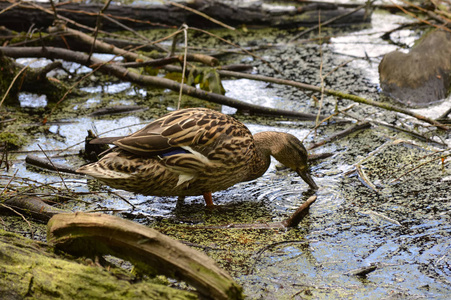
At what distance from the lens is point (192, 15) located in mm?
8047

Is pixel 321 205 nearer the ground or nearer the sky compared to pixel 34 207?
nearer the ground

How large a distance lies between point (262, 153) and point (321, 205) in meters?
0.64

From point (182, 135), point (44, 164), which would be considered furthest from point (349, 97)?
point (44, 164)

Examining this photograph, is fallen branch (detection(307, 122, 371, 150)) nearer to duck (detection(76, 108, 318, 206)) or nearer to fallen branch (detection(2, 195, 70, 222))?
duck (detection(76, 108, 318, 206))

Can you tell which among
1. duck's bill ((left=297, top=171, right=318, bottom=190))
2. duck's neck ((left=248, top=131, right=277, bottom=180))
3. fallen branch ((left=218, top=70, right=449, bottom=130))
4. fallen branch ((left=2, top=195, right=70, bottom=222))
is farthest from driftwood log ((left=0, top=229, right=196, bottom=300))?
fallen branch ((left=218, top=70, right=449, bottom=130))

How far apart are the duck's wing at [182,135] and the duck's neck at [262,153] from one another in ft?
0.99

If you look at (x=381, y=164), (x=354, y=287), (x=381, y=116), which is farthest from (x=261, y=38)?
(x=354, y=287)

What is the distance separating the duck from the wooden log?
1.16 meters

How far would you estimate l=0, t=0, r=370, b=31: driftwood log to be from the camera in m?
7.36

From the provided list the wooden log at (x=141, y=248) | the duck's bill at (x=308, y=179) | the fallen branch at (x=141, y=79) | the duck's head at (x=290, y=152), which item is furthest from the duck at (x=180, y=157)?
the fallen branch at (x=141, y=79)

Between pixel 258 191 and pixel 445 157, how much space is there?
1.43m

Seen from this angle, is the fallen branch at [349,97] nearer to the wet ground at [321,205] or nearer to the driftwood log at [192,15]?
the wet ground at [321,205]

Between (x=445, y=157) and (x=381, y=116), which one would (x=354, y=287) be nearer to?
(x=445, y=157)

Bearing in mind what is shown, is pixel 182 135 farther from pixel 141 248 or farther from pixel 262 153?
pixel 141 248
